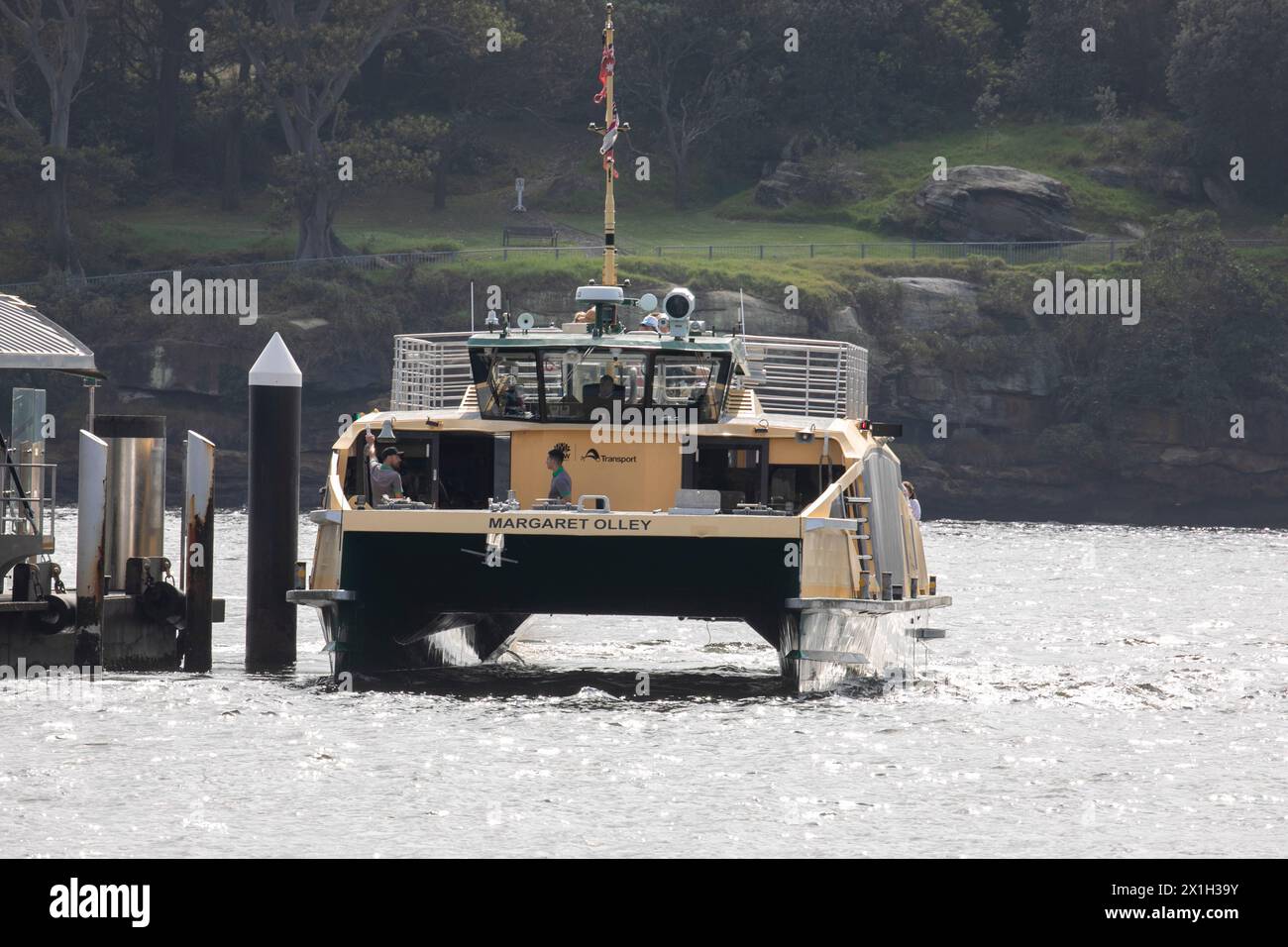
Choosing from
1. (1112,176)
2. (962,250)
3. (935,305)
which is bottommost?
(935,305)

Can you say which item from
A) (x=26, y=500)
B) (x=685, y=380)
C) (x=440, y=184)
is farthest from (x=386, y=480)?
(x=440, y=184)

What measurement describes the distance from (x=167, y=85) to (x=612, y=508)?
85235 millimetres

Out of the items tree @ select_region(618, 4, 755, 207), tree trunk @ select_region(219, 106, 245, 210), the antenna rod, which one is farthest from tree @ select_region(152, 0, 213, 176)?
the antenna rod

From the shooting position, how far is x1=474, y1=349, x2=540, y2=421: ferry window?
28.3 m

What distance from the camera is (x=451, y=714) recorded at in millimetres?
24547

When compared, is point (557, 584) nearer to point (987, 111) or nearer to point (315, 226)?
point (315, 226)

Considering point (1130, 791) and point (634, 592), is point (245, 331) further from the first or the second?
point (1130, 791)

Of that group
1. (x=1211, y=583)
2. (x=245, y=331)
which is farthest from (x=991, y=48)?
(x=1211, y=583)

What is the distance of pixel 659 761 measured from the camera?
21.5 meters

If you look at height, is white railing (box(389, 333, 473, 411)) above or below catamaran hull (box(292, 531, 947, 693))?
above

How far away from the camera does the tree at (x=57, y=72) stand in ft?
306

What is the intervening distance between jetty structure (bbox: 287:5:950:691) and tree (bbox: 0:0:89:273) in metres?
65.9

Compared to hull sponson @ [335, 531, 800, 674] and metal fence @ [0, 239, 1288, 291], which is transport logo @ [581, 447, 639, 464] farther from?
metal fence @ [0, 239, 1288, 291]
